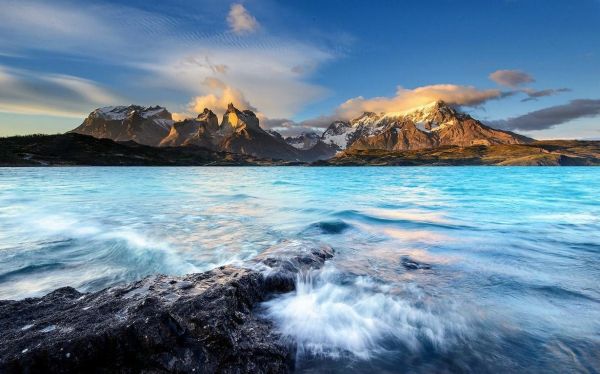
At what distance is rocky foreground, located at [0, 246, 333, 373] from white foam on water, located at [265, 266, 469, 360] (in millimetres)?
525

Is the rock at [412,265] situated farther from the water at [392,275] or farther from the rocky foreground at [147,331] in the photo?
the rocky foreground at [147,331]

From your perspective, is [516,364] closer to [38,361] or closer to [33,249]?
[38,361]

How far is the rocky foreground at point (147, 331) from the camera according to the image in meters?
3.86

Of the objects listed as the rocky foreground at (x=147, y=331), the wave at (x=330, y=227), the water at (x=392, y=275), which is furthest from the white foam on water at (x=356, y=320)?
the wave at (x=330, y=227)

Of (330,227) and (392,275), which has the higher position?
(392,275)

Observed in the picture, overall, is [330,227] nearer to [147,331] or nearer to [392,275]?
[392,275]

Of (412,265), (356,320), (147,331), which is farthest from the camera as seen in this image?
(412,265)

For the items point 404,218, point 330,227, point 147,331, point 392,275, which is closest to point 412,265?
point 392,275

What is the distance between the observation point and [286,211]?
78.8 feet

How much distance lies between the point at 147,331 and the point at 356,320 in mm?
3893

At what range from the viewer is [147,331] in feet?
13.6

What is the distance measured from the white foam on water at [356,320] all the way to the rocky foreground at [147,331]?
525 millimetres

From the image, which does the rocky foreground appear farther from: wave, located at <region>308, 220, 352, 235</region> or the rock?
wave, located at <region>308, 220, 352, 235</region>

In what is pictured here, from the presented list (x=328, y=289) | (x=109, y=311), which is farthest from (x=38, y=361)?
(x=328, y=289)
